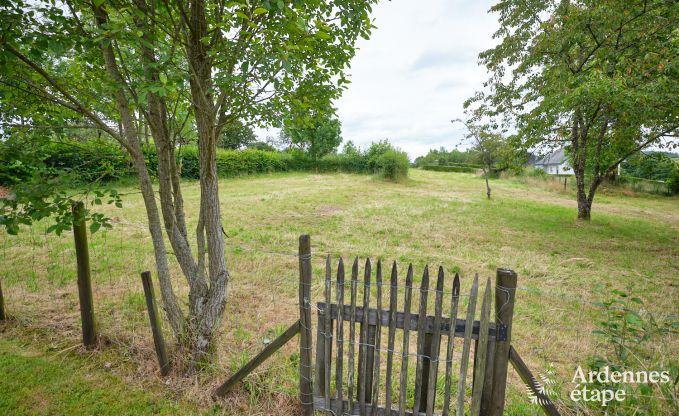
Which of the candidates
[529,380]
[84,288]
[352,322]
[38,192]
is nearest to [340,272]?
Answer: [352,322]

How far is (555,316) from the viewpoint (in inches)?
184

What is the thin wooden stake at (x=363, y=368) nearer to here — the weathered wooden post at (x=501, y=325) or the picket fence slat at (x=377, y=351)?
the picket fence slat at (x=377, y=351)

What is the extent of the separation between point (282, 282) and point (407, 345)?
366cm

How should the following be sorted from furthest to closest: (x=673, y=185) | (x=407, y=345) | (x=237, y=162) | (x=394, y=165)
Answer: (x=237, y=162) → (x=394, y=165) → (x=673, y=185) → (x=407, y=345)

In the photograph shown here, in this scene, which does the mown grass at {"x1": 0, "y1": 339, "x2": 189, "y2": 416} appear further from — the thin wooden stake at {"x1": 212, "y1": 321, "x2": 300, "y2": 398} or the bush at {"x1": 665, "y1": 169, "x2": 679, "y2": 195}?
the bush at {"x1": 665, "y1": 169, "x2": 679, "y2": 195}

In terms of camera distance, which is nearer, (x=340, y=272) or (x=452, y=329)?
(x=452, y=329)

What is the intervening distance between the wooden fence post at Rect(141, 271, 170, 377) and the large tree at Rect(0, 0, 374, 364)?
23 centimetres

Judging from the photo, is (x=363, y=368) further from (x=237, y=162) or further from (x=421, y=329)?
(x=237, y=162)

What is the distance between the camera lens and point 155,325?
9.59ft

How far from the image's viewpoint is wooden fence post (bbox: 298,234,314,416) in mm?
2417

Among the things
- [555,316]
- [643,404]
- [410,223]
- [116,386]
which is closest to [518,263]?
[555,316]

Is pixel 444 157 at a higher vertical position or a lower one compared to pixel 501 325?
higher

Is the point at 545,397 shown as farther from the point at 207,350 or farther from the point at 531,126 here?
the point at 531,126

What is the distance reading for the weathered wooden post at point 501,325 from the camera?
1923mm
